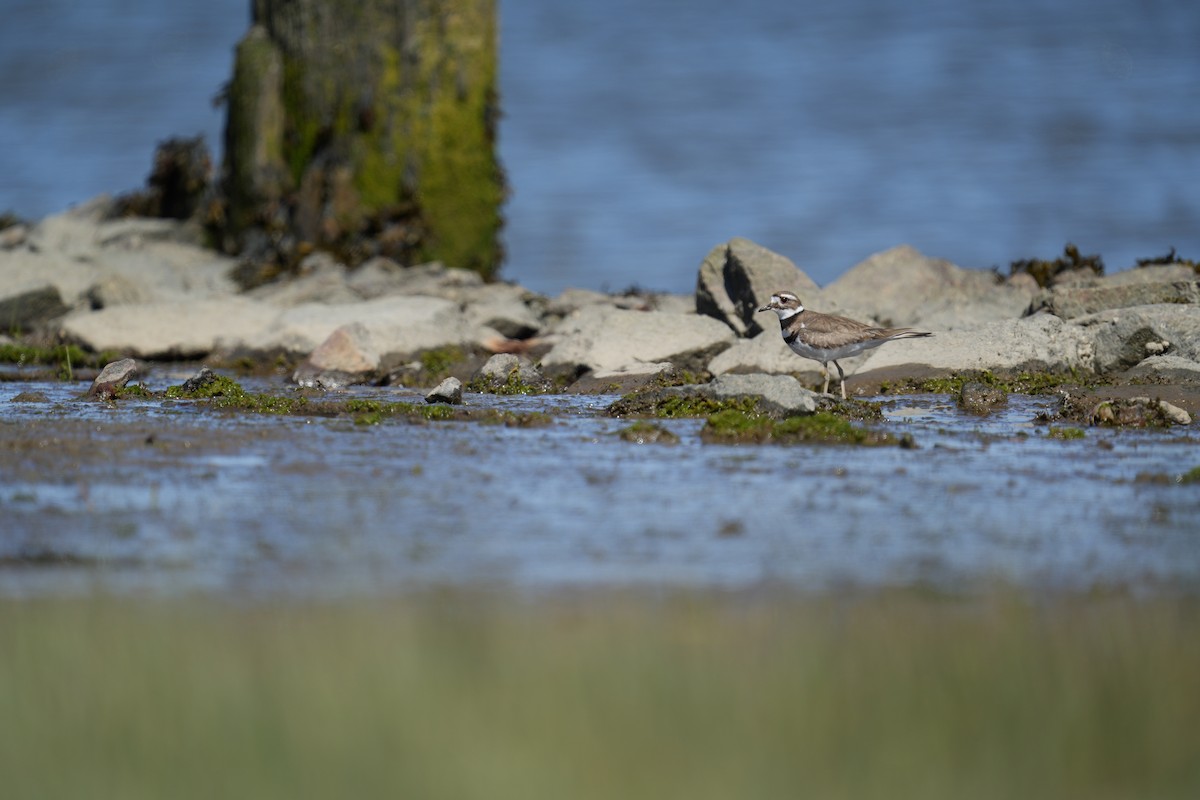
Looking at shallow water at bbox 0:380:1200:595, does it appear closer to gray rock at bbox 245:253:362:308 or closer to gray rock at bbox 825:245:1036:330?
gray rock at bbox 825:245:1036:330

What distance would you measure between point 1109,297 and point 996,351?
66.1 inches

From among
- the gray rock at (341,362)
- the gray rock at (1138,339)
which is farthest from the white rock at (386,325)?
the gray rock at (1138,339)

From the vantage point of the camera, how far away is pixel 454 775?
3172mm

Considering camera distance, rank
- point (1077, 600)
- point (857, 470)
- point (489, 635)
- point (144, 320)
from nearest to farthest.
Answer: point (489, 635), point (1077, 600), point (857, 470), point (144, 320)

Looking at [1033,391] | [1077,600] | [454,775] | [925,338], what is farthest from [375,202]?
[454,775]

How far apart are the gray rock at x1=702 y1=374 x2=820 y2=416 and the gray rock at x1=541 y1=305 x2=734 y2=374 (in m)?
2.29

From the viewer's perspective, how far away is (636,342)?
11.6 m

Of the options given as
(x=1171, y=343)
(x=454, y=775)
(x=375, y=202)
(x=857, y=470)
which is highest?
(x=375, y=202)

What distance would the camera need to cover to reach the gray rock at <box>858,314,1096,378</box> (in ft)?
36.5

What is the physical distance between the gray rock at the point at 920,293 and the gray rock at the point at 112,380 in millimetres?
5733

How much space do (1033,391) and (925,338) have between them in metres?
1.15

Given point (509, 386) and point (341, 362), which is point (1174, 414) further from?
point (341, 362)

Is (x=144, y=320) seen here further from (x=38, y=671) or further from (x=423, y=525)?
(x=38, y=671)

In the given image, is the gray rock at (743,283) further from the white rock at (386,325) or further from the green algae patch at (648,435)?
the green algae patch at (648,435)
